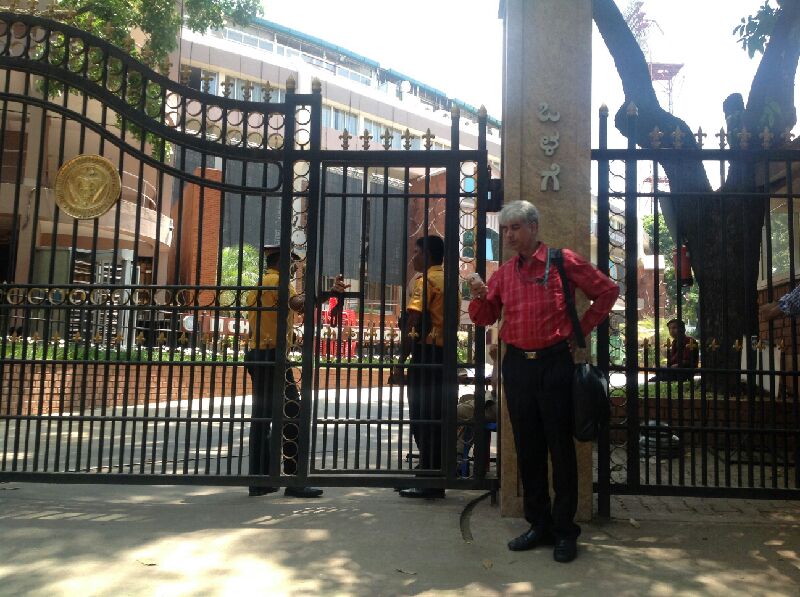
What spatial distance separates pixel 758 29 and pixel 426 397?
5.74m

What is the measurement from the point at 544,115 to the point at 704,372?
75.0 inches

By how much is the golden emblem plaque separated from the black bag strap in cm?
301

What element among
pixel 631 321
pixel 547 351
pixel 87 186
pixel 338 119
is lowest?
pixel 547 351

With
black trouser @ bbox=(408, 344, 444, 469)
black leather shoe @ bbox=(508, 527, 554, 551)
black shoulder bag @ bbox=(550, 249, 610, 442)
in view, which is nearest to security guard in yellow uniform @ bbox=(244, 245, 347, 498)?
black trouser @ bbox=(408, 344, 444, 469)

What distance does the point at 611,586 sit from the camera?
305 centimetres

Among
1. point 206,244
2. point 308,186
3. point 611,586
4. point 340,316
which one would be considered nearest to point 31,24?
point 308,186

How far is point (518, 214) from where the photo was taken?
11.8ft

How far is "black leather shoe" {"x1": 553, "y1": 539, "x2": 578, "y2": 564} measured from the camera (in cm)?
336

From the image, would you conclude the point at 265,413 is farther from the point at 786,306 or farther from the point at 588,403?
the point at 786,306

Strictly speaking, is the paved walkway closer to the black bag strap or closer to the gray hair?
the black bag strap

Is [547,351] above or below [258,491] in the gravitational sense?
above

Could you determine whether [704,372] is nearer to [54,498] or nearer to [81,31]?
[54,498]

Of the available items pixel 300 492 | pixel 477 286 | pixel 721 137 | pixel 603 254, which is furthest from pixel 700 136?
pixel 300 492

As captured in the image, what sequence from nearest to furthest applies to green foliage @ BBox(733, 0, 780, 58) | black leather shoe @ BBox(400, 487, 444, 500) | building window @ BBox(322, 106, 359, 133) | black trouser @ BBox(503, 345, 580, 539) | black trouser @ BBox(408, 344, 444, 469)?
black trouser @ BBox(503, 345, 580, 539)
black trouser @ BBox(408, 344, 444, 469)
black leather shoe @ BBox(400, 487, 444, 500)
green foliage @ BBox(733, 0, 780, 58)
building window @ BBox(322, 106, 359, 133)
